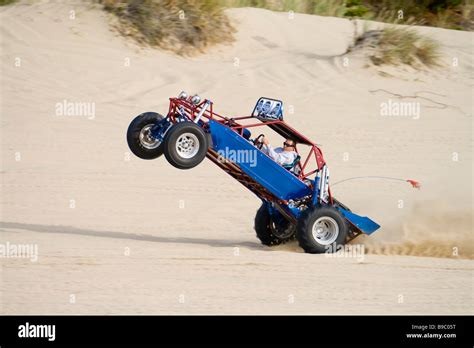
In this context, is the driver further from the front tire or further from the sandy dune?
the sandy dune

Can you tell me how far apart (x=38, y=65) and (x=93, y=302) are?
1261 centimetres

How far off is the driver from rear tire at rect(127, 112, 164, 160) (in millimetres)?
1346

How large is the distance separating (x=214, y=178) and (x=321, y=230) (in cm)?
536

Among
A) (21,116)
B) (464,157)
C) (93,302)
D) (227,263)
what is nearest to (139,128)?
(227,263)

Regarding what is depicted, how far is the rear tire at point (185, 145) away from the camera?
1111cm

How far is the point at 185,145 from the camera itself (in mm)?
11242

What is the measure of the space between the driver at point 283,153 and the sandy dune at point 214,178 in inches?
47.1

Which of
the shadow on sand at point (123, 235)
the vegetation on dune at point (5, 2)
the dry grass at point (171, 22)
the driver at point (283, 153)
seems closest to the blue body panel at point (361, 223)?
the driver at point (283, 153)

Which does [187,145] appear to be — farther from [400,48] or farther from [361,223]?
[400,48]

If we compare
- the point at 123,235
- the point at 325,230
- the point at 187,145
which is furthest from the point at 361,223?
the point at 123,235

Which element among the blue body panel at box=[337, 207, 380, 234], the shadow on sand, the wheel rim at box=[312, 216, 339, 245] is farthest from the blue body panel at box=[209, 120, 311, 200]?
the shadow on sand

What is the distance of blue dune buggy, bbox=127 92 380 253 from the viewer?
11.6m

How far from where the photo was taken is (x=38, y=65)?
20.6m

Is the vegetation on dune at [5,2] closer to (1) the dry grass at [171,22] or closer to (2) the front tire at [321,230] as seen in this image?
(1) the dry grass at [171,22]
